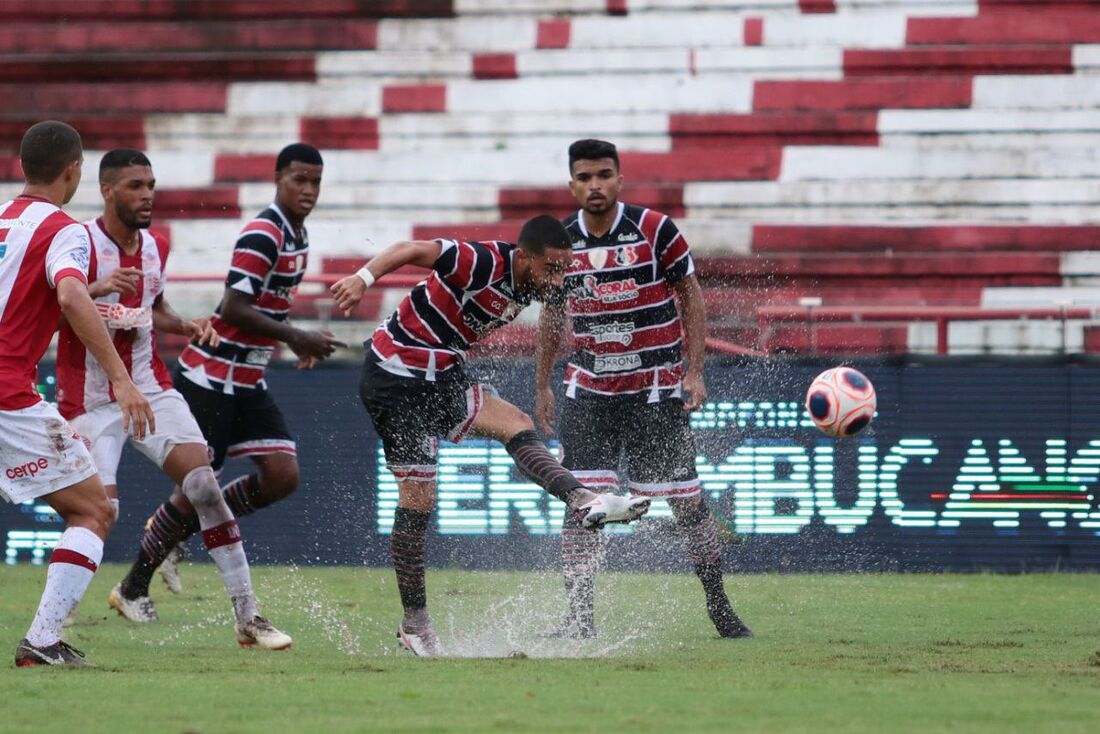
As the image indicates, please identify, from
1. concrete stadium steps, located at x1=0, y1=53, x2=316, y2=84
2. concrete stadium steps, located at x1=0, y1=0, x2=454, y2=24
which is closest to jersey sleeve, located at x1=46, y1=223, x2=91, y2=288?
concrete stadium steps, located at x1=0, y1=53, x2=316, y2=84

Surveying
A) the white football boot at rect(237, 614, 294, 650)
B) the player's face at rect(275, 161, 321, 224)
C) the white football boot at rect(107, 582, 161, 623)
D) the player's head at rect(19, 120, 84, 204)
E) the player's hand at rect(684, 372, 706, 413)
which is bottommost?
the white football boot at rect(107, 582, 161, 623)

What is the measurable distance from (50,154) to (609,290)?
109 inches

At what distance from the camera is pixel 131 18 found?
1791 cm

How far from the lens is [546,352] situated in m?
→ 8.27

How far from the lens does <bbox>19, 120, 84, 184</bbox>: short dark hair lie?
6.40 m

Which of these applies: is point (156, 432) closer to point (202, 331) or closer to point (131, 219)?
point (202, 331)

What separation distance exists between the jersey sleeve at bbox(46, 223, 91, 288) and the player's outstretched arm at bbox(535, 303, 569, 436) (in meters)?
2.59

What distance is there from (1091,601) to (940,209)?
6883 millimetres

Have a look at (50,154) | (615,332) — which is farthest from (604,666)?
(50,154)

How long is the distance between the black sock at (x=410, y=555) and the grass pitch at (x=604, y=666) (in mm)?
254

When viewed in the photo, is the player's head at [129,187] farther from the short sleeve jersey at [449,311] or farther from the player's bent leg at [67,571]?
the player's bent leg at [67,571]

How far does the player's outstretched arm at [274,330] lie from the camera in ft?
25.4

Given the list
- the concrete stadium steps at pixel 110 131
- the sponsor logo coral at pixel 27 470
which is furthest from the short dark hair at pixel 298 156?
the concrete stadium steps at pixel 110 131

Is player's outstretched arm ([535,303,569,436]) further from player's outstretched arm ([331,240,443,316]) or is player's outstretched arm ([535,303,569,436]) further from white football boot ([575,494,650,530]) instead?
white football boot ([575,494,650,530])
